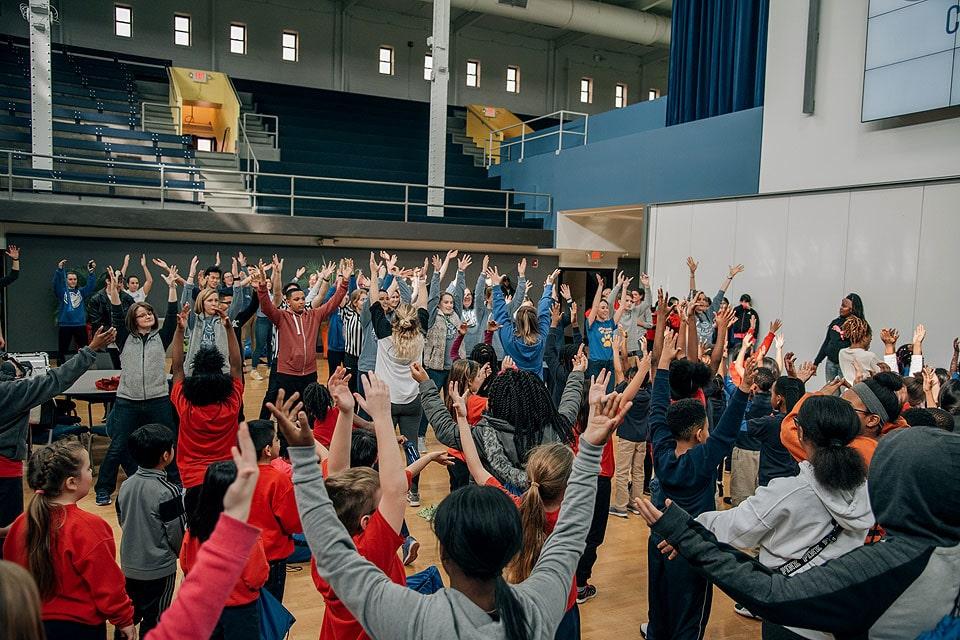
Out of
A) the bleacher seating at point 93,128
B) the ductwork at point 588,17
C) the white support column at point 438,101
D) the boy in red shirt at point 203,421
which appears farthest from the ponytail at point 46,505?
the ductwork at point 588,17

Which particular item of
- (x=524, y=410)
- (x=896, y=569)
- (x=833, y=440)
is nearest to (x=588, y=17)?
(x=524, y=410)

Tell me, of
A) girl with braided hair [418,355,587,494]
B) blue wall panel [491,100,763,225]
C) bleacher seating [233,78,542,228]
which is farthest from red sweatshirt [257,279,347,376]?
bleacher seating [233,78,542,228]

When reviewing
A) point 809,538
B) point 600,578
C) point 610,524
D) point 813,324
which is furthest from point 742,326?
point 809,538

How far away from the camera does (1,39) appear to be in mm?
15891

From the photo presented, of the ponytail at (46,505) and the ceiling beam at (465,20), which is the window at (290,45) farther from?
the ponytail at (46,505)

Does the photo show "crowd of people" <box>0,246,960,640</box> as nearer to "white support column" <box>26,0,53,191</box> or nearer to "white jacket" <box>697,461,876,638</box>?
A: "white jacket" <box>697,461,876,638</box>

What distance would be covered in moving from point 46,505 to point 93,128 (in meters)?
13.8

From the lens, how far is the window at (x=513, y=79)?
21109 mm

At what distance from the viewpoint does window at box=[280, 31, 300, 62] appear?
18.7m

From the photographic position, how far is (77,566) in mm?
2258

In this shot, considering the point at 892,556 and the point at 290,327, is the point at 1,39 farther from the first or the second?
the point at 892,556

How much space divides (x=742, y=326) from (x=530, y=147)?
8.93 meters

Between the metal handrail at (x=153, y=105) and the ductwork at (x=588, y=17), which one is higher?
the ductwork at (x=588, y=17)

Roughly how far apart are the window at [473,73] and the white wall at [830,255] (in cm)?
1138
